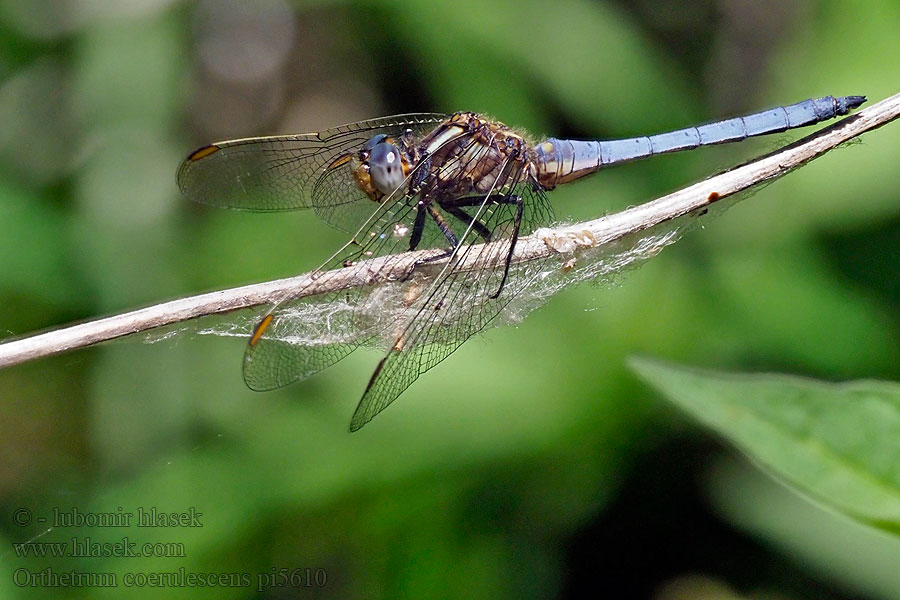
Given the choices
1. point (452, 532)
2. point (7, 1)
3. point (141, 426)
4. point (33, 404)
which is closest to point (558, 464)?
point (452, 532)

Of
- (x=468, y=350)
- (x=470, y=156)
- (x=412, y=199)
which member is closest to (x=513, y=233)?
(x=412, y=199)

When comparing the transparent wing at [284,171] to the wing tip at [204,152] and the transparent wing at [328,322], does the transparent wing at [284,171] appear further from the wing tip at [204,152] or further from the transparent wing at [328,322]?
the transparent wing at [328,322]

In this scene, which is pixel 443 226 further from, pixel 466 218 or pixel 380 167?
pixel 380 167

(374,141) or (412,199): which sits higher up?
(374,141)

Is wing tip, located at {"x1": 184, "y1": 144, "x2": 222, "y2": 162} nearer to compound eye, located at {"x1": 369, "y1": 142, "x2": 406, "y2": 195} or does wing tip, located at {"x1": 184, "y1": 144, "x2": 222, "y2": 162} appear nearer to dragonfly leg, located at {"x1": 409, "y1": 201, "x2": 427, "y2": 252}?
compound eye, located at {"x1": 369, "y1": 142, "x2": 406, "y2": 195}

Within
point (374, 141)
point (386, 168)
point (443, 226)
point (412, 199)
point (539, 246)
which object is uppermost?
point (374, 141)

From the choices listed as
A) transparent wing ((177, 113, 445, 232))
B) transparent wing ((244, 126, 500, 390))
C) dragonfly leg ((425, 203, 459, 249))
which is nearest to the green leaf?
transparent wing ((244, 126, 500, 390))

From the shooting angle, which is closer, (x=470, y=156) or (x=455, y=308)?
(x=455, y=308)

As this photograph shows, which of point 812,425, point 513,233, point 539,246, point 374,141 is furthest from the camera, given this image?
point 374,141
